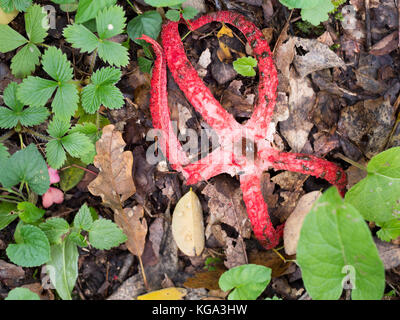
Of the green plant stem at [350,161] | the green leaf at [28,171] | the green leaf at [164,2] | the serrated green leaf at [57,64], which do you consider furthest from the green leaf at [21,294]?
the green plant stem at [350,161]

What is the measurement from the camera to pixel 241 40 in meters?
2.89

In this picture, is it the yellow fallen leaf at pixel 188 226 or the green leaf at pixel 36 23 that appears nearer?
the green leaf at pixel 36 23

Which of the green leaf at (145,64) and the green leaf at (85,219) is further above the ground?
the green leaf at (145,64)

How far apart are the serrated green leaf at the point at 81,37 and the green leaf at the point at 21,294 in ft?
5.61

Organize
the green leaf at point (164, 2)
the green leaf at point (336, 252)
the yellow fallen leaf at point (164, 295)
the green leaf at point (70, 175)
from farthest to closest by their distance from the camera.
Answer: the green leaf at point (70, 175) < the yellow fallen leaf at point (164, 295) < the green leaf at point (164, 2) < the green leaf at point (336, 252)

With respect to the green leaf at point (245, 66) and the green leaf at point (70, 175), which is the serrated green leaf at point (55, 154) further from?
the green leaf at point (245, 66)

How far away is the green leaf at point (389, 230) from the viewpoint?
2.57 metres

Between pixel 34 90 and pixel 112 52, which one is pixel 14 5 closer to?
pixel 34 90

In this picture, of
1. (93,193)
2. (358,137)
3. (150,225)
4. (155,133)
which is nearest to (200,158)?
(155,133)

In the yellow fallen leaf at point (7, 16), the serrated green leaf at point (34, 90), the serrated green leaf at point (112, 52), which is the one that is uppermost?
the yellow fallen leaf at point (7, 16)

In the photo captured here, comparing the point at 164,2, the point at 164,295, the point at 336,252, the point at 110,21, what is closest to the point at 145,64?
the point at 110,21

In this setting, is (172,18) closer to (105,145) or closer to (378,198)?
(105,145)

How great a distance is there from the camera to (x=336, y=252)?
6.75 ft
